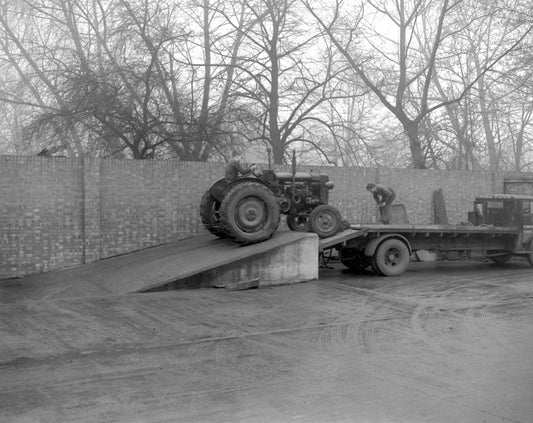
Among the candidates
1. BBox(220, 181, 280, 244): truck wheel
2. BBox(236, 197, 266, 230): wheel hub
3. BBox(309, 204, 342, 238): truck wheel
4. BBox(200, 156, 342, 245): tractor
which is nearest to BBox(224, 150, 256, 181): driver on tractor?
BBox(200, 156, 342, 245): tractor

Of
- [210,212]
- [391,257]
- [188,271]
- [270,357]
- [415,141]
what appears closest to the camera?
[270,357]

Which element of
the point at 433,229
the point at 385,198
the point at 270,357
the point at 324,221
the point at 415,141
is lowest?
the point at 270,357

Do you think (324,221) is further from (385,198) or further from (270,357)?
(270,357)

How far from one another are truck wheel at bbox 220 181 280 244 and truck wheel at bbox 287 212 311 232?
1.05 metres

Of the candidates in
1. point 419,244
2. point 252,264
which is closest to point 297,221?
point 252,264

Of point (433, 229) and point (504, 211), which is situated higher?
point (504, 211)

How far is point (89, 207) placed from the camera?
1490cm

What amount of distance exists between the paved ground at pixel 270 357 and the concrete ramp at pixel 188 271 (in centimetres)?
46

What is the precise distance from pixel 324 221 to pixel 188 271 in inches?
145

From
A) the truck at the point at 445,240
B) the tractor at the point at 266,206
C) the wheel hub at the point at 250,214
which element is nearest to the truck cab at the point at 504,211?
the truck at the point at 445,240

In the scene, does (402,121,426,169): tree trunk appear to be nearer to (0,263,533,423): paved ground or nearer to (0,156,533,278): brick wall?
(0,156,533,278): brick wall

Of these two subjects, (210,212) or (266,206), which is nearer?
(266,206)

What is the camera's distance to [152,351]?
7336 millimetres

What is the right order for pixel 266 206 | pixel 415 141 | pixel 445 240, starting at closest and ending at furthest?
pixel 266 206
pixel 445 240
pixel 415 141
